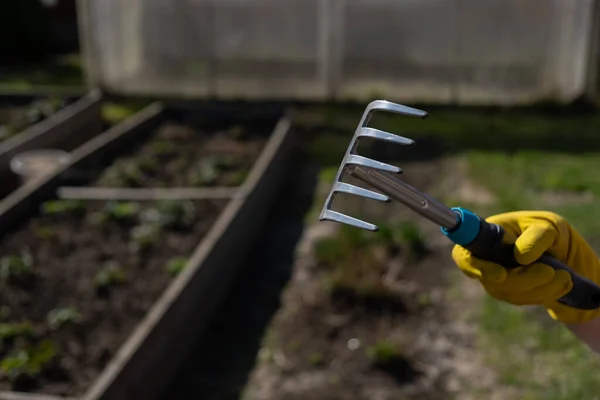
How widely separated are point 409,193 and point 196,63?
7320 mm

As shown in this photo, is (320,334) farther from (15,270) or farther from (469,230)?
(469,230)

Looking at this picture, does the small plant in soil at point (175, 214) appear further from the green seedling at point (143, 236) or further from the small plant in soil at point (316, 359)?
the small plant in soil at point (316, 359)

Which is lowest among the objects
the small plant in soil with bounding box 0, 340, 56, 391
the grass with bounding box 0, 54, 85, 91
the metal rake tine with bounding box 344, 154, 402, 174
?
the grass with bounding box 0, 54, 85, 91

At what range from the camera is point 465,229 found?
145 centimetres

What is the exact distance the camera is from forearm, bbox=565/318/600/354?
178 centimetres

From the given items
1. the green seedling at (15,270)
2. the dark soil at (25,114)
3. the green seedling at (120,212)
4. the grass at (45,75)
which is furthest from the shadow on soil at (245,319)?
the grass at (45,75)

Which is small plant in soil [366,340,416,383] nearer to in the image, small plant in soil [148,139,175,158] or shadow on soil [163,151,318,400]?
shadow on soil [163,151,318,400]

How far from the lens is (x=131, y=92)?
850cm

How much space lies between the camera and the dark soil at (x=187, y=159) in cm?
536

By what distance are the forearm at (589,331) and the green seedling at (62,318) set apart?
7.69 ft

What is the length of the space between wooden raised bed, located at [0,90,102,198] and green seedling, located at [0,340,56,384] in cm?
267

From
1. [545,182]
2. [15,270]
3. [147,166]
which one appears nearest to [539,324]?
[545,182]

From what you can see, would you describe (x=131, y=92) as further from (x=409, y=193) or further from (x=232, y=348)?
(x=409, y=193)

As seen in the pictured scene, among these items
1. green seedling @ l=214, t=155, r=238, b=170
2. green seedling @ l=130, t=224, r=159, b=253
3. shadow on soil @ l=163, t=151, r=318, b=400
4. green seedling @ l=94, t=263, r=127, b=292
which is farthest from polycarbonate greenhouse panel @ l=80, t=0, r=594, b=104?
green seedling @ l=94, t=263, r=127, b=292
